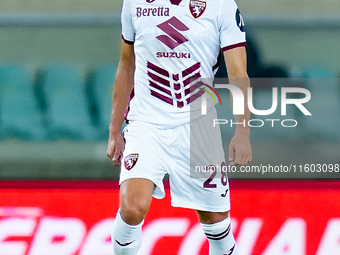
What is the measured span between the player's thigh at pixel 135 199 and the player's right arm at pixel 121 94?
27cm

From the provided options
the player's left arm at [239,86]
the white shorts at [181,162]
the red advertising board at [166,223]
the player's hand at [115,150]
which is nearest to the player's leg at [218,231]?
the white shorts at [181,162]

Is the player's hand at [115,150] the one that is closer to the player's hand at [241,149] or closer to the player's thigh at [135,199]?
the player's thigh at [135,199]

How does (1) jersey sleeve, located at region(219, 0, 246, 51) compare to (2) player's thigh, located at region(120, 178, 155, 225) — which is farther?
(1) jersey sleeve, located at region(219, 0, 246, 51)

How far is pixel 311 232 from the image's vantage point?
95.9 inches

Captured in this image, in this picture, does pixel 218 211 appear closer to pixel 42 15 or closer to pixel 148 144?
pixel 148 144

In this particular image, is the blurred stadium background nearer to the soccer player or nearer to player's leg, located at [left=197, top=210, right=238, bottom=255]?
player's leg, located at [left=197, top=210, right=238, bottom=255]

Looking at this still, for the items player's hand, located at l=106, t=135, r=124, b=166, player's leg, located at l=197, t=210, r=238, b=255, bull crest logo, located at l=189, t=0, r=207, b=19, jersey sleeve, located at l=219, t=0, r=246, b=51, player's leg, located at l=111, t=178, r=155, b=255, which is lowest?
player's leg, located at l=197, t=210, r=238, b=255

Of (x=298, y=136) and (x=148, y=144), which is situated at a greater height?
(x=148, y=144)

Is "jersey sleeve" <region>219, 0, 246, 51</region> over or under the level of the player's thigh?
over

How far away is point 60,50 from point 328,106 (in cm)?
186

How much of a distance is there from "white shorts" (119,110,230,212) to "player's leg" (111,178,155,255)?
0.04 m

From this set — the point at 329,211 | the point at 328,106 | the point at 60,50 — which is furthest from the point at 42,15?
the point at 329,211

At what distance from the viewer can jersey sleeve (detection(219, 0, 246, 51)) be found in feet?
5.67

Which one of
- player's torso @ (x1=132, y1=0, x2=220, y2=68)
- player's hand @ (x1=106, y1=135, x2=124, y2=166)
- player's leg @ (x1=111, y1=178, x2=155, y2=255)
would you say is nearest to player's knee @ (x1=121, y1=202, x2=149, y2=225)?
player's leg @ (x1=111, y1=178, x2=155, y2=255)
